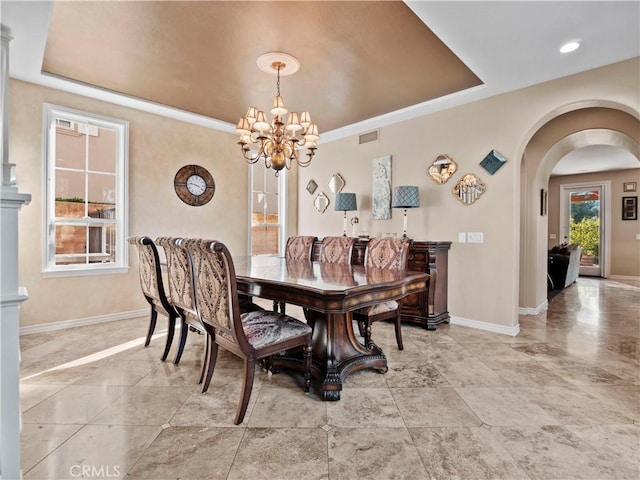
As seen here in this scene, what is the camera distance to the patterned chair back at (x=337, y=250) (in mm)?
3461

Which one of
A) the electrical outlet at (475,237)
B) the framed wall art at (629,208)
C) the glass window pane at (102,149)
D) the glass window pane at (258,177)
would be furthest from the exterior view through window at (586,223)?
the glass window pane at (102,149)

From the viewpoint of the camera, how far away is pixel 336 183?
5113 mm

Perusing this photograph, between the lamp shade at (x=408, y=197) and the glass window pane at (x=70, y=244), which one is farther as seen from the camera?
the lamp shade at (x=408, y=197)

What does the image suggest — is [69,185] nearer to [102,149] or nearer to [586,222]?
[102,149]

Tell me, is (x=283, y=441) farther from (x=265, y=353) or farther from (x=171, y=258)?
(x=171, y=258)

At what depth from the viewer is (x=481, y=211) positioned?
3.58 metres

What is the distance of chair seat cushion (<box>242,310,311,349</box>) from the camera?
1.92 metres

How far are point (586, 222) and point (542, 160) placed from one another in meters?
5.77

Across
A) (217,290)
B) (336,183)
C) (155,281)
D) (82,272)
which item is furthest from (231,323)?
(336,183)

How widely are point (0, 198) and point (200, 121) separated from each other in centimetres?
366

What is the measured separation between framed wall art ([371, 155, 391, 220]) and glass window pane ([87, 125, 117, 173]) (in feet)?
11.1

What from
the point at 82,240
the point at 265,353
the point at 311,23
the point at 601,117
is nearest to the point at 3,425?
the point at 265,353

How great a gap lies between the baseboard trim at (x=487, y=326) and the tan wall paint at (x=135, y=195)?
3.28 m

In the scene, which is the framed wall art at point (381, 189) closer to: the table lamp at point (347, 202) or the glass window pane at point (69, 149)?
the table lamp at point (347, 202)
